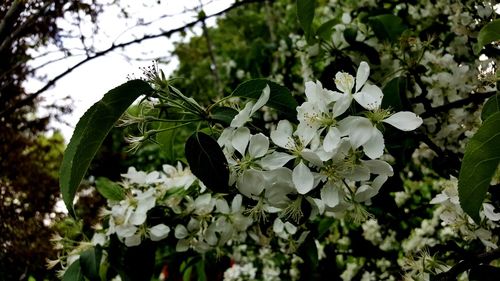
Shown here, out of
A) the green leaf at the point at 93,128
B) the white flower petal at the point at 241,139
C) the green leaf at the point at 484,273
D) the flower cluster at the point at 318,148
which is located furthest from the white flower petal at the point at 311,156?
the green leaf at the point at 484,273

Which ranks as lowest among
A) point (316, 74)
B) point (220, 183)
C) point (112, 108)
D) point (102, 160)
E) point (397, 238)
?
point (397, 238)

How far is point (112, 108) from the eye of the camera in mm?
792

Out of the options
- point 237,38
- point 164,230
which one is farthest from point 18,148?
point 237,38

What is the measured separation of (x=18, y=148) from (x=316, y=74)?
3.95 feet

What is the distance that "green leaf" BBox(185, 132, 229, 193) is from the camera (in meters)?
0.89

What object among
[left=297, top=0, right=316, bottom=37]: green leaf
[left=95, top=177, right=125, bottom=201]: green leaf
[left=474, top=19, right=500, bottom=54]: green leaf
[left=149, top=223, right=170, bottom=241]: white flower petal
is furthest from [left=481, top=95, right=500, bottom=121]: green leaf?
[left=95, top=177, right=125, bottom=201]: green leaf

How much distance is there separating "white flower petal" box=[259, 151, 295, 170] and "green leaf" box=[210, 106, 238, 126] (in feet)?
0.33

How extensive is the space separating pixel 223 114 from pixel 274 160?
0.13 meters

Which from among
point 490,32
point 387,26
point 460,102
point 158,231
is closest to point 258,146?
point 490,32

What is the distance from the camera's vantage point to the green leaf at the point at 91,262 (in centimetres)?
128

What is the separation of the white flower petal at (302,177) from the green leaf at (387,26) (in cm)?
93

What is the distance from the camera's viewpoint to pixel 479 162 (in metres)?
0.71

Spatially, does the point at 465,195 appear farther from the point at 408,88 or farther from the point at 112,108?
the point at 408,88

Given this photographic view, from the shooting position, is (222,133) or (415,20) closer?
Answer: (222,133)
